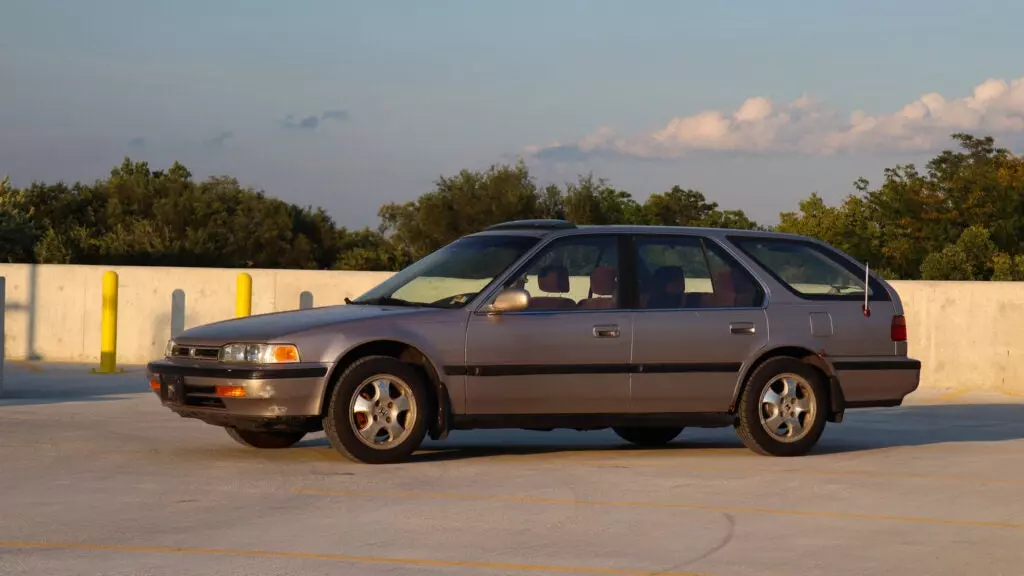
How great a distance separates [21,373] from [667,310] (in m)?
11.1

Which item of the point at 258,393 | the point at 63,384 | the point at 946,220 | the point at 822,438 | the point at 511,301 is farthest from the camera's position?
the point at 946,220

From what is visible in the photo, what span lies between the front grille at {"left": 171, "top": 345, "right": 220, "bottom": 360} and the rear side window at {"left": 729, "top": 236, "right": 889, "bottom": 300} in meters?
3.69

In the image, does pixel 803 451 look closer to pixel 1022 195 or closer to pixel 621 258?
pixel 621 258

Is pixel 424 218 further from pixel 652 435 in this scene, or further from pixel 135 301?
pixel 652 435

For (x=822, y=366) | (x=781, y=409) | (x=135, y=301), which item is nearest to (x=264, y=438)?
(x=781, y=409)

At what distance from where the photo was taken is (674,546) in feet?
24.0

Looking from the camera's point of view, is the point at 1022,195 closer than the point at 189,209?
Yes

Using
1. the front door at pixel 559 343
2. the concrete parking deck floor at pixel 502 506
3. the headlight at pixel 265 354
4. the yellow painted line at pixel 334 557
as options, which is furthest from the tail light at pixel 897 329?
the yellow painted line at pixel 334 557

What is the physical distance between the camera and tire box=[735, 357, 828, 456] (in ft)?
36.0

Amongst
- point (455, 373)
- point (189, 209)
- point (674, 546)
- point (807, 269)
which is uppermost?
point (189, 209)

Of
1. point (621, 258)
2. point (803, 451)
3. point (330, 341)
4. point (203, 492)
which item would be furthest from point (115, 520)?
point (803, 451)

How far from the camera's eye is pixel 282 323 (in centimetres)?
1031

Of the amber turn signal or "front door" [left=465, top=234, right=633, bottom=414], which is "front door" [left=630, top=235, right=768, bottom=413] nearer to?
"front door" [left=465, top=234, right=633, bottom=414]

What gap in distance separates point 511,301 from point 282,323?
4.72 ft
